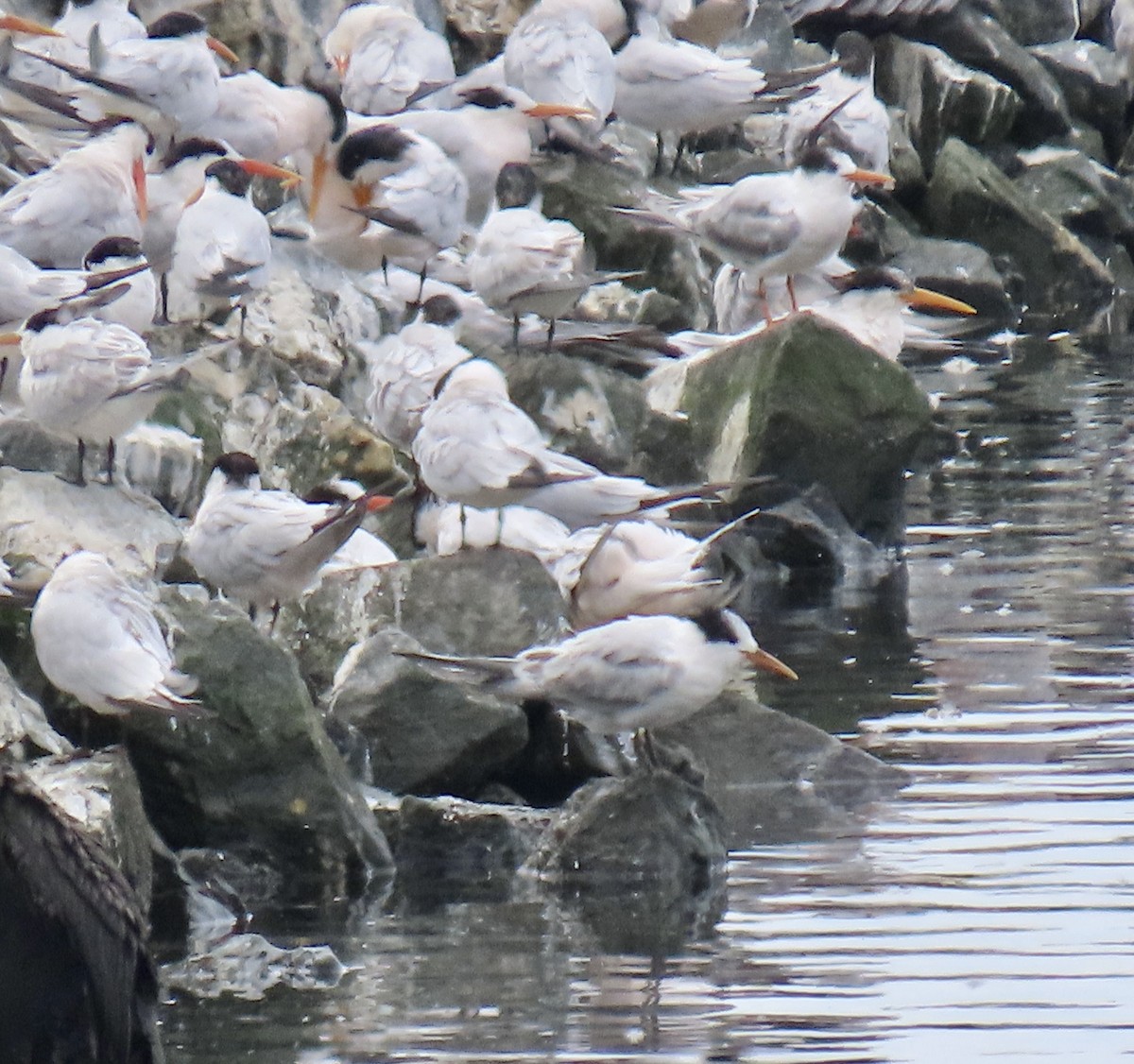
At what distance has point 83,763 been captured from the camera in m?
7.35

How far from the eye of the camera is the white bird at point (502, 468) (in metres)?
9.71

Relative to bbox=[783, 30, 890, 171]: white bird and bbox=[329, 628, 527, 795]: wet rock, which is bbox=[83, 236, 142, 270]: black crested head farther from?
bbox=[783, 30, 890, 171]: white bird

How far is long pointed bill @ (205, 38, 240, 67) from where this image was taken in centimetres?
1622

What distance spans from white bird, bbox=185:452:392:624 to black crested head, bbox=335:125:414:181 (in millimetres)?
4568

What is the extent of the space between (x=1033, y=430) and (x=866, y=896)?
8.95 metres

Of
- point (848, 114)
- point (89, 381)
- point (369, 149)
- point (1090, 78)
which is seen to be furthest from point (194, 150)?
point (1090, 78)

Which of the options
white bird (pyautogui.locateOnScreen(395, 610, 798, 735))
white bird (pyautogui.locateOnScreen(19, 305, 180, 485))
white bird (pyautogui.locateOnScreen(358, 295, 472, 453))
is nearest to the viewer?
white bird (pyautogui.locateOnScreen(395, 610, 798, 735))

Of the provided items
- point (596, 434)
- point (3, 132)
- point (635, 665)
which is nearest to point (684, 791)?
point (635, 665)

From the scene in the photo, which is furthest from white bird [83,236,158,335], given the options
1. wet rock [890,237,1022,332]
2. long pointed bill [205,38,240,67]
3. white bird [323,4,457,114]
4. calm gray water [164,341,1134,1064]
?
wet rock [890,237,1022,332]

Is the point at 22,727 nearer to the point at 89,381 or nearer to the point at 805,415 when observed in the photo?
the point at 89,381

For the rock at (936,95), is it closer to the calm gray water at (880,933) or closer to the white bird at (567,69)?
the white bird at (567,69)

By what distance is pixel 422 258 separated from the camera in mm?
13750

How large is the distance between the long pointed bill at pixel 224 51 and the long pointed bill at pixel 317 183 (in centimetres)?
213

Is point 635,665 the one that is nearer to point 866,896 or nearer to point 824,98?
point 866,896
